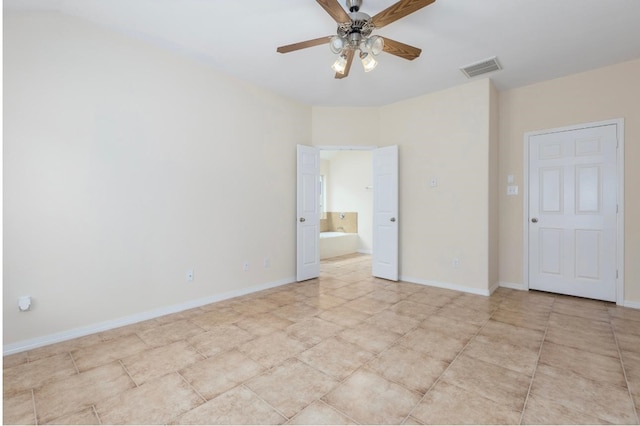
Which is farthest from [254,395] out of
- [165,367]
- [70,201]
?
[70,201]

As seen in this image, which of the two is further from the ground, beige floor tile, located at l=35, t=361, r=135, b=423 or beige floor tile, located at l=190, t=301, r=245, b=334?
beige floor tile, located at l=190, t=301, r=245, b=334

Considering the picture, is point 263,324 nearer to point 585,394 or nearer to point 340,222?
point 585,394

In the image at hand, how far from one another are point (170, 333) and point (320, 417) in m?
1.75

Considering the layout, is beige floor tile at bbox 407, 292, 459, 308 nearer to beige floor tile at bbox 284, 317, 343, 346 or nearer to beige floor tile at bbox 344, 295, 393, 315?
beige floor tile at bbox 344, 295, 393, 315

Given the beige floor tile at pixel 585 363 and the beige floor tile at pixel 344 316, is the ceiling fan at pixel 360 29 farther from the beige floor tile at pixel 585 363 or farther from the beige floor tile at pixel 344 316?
the beige floor tile at pixel 585 363

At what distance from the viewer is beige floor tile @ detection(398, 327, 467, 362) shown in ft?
8.73

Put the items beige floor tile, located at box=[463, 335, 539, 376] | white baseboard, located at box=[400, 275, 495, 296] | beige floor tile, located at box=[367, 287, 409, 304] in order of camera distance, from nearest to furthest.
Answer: beige floor tile, located at box=[463, 335, 539, 376], beige floor tile, located at box=[367, 287, 409, 304], white baseboard, located at box=[400, 275, 495, 296]

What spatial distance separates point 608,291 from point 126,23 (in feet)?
19.0

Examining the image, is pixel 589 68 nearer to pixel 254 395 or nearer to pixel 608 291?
pixel 608 291

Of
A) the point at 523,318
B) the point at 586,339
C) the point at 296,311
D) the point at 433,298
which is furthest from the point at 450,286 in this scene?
the point at 296,311

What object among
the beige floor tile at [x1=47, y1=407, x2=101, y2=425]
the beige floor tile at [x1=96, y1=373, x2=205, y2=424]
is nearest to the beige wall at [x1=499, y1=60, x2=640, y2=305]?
the beige floor tile at [x1=96, y1=373, x2=205, y2=424]

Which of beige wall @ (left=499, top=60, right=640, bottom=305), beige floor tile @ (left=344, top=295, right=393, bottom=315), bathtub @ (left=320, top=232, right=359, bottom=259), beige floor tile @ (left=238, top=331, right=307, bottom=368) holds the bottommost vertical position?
beige floor tile @ (left=238, top=331, right=307, bottom=368)

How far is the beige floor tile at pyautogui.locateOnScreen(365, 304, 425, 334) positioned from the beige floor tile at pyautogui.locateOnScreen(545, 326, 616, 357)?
1.15 meters

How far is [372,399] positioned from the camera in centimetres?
213
